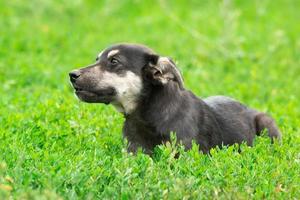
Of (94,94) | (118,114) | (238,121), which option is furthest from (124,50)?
(238,121)

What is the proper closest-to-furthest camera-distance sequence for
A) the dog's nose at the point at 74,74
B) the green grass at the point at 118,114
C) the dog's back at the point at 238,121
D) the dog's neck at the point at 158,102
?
the green grass at the point at 118,114, the dog's nose at the point at 74,74, the dog's neck at the point at 158,102, the dog's back at the point at 238,121

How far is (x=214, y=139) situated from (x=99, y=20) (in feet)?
37.6

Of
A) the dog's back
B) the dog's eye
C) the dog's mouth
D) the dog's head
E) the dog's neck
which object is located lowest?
the dog's back

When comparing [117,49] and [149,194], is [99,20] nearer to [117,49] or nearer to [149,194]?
[117,49]

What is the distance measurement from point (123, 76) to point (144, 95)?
29 cm

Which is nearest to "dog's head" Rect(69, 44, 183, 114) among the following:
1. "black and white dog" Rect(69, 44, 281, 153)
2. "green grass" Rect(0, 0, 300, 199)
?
"black and white dog" Rect(69, 44, 281, 153)

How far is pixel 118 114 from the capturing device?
29.1 feet

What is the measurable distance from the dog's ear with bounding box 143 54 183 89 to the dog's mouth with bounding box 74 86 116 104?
41 centimetres

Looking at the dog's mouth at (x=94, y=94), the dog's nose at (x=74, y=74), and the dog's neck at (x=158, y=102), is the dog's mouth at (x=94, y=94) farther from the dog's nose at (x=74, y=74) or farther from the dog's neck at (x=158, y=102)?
the dog's neck at (x=158, y=102)

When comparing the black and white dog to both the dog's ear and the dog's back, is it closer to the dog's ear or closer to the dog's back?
the dog's ear

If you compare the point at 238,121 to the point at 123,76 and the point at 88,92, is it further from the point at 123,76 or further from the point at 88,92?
the point at 88,92

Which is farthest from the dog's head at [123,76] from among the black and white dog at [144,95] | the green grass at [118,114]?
the green grass at [118,114]

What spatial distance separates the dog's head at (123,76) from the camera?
7516 millimetres

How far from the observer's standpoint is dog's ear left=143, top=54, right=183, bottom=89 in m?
7.57
